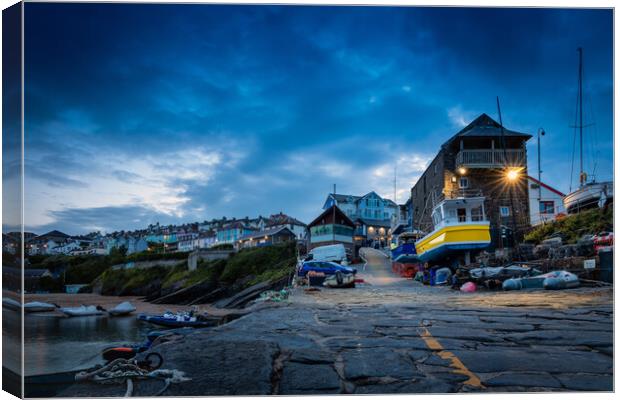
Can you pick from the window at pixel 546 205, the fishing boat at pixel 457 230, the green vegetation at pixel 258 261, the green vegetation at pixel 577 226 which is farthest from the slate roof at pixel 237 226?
the green vegetation at pixel 577 226

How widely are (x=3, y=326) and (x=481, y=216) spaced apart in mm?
20352

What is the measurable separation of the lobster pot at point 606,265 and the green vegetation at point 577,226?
2.88 meters

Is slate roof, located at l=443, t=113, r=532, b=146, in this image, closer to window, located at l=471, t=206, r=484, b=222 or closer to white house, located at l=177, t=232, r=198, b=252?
window, located at l=471, t=206, r=484, b=222

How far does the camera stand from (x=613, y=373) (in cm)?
325

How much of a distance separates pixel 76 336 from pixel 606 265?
20.4m

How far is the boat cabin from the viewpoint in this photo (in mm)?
18688

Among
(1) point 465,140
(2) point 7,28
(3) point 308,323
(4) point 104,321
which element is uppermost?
(1) point 465,140

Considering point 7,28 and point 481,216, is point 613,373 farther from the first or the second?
point 481,216

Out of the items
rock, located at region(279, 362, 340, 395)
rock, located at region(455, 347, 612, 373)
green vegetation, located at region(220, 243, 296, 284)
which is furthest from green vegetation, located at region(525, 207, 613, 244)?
green vegetation, located at region(220, 243, 296, 284)

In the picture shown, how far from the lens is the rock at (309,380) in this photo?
9.15 feet

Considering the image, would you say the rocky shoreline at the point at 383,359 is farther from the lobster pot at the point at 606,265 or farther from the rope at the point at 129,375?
the lobster pot at the point at 606,265

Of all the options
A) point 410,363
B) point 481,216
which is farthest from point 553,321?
point 481,216

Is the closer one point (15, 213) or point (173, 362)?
point (173, 362)

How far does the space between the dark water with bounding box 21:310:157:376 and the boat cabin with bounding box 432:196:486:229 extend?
13.9 metres
